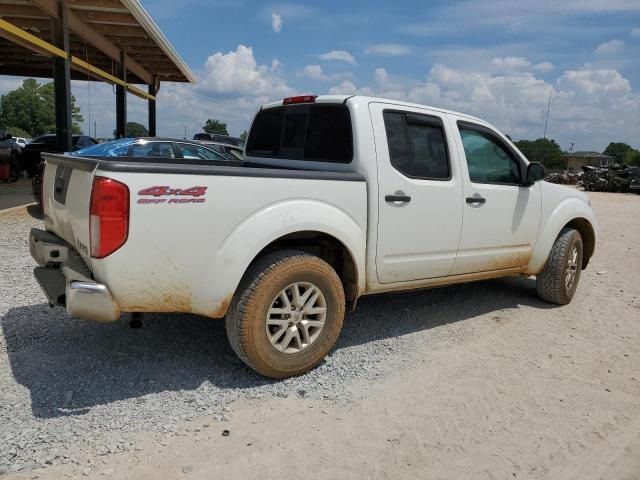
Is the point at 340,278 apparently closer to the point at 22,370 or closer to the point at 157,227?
the point at 157,227

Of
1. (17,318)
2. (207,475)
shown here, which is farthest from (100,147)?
(207,475)

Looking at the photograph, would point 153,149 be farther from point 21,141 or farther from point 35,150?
point 21,141

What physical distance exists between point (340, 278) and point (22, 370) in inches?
90.4

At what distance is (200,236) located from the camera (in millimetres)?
3047

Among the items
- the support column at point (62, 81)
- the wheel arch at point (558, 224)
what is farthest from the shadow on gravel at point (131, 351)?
Result: the support column at point (62, 81)

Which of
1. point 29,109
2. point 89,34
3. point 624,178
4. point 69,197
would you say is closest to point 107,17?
point 89,34

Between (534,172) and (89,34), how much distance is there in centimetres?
1238

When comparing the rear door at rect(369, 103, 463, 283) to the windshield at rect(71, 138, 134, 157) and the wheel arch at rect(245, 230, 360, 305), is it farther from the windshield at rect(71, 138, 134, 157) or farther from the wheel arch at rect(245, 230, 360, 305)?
the windshield at rect(71, 138, 134, 157)

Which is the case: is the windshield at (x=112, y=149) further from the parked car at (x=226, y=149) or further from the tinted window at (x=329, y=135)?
the tinted window at (x=329, y=135)

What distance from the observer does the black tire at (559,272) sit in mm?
5500

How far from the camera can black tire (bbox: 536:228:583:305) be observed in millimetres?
5500

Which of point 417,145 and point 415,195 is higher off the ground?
point 417,145

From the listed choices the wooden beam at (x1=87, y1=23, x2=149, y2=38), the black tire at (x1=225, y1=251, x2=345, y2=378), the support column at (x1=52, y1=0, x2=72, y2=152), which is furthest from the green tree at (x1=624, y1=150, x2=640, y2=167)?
the black tire at (x1=225, y1=251, x2=345, y2=378)

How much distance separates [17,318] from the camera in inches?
173
